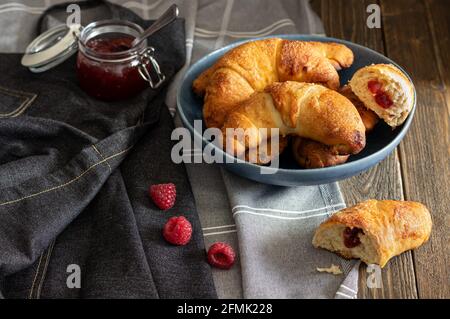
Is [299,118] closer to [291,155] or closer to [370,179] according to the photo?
[291,155]

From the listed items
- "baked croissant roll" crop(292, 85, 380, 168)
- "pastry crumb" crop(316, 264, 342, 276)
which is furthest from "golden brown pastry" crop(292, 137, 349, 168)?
"pastry crumb" crop(316, 264, 342, 276)

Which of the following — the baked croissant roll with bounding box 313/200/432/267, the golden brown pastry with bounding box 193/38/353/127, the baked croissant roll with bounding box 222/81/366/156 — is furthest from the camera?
the golden brown pastry with bounding box 193/38/353/127

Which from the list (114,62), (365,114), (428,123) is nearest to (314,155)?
(365,114)

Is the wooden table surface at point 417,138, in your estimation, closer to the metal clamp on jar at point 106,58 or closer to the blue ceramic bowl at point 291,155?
the blue ceramic bowl at point 291,155

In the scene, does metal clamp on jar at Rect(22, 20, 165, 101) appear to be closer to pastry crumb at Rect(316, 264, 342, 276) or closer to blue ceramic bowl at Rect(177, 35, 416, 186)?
blue ceramic bowl at Rect(177, 35, 416, 186)

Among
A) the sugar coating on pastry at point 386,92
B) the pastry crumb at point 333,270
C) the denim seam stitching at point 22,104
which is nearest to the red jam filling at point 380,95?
the sugar coating on pastry at point 386,92

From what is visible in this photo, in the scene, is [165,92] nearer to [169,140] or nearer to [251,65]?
[169,140]
